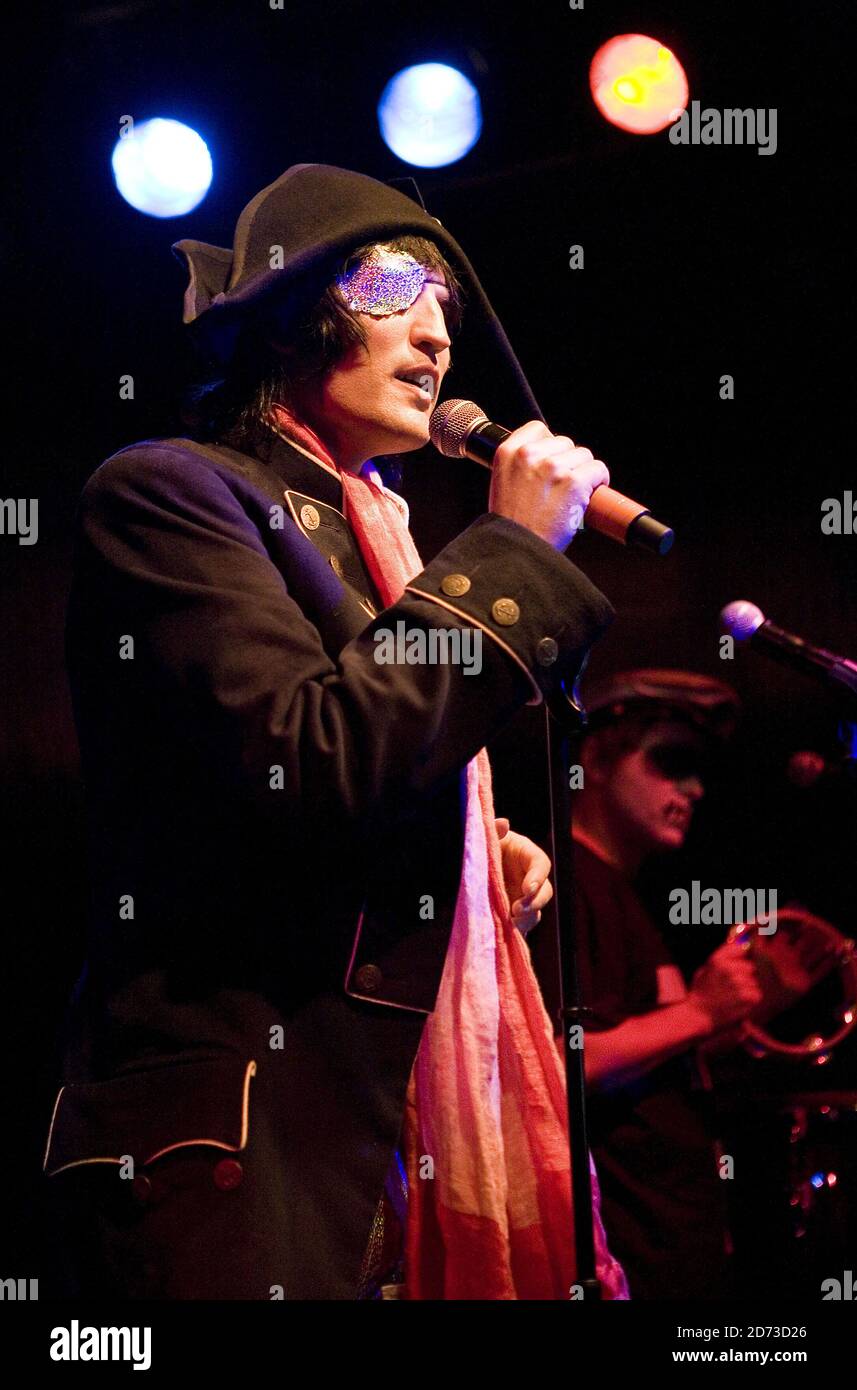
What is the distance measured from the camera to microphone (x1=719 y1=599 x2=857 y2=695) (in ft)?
7.02

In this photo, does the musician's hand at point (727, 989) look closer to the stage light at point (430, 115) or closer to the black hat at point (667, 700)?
the black hat at point (667, 700)

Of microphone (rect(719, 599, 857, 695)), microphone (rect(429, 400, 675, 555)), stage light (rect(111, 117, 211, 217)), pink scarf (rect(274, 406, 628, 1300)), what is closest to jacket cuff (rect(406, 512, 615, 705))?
microphone (rect(429, 400, 675, 555))

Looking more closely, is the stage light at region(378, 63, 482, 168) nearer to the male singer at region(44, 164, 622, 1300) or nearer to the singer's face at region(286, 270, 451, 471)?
the singer's face at region(286, 270, 451, 471)

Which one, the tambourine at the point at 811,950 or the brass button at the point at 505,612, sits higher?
the brass button at the point at 505,612

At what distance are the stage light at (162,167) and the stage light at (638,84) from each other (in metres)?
1.04

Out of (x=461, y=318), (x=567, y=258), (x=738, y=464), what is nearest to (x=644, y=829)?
(x=738, y=464)

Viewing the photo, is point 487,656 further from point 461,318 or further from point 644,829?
point 644,829

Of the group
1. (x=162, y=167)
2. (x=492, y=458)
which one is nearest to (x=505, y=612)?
(x=492, y=458)

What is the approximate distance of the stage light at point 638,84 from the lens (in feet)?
10.1

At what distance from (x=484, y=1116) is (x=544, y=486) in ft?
2.52

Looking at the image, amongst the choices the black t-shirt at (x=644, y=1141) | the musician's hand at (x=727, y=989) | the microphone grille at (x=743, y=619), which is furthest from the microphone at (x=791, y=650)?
the musician's hand at (x=727, y=989)

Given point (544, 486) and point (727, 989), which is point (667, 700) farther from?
point (544, 486)

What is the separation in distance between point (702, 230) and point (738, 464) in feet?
2.61

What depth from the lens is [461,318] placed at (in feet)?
6.28
